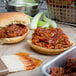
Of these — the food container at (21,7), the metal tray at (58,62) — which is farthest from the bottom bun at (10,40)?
the food container at (21,7)

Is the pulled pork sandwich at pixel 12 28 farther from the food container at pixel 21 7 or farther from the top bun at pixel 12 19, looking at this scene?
the food container at pixel 21 7

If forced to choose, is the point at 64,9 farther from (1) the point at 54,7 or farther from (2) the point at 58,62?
(2) the point at 58,62

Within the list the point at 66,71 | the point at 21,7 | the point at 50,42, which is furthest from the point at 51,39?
the point at 21,7

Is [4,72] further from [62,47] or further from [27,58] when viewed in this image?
[62,47]

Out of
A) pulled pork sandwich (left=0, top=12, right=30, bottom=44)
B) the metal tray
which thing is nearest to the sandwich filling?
pulled pork sandwich (left=0, top=12, right=30, bottom=44)

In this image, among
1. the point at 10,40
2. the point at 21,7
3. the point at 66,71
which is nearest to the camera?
Result: the point at 66,71

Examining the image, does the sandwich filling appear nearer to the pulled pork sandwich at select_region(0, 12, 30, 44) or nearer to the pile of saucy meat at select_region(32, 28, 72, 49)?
the pulled pork sandwich at select_region(0, 12, 30, 44)
